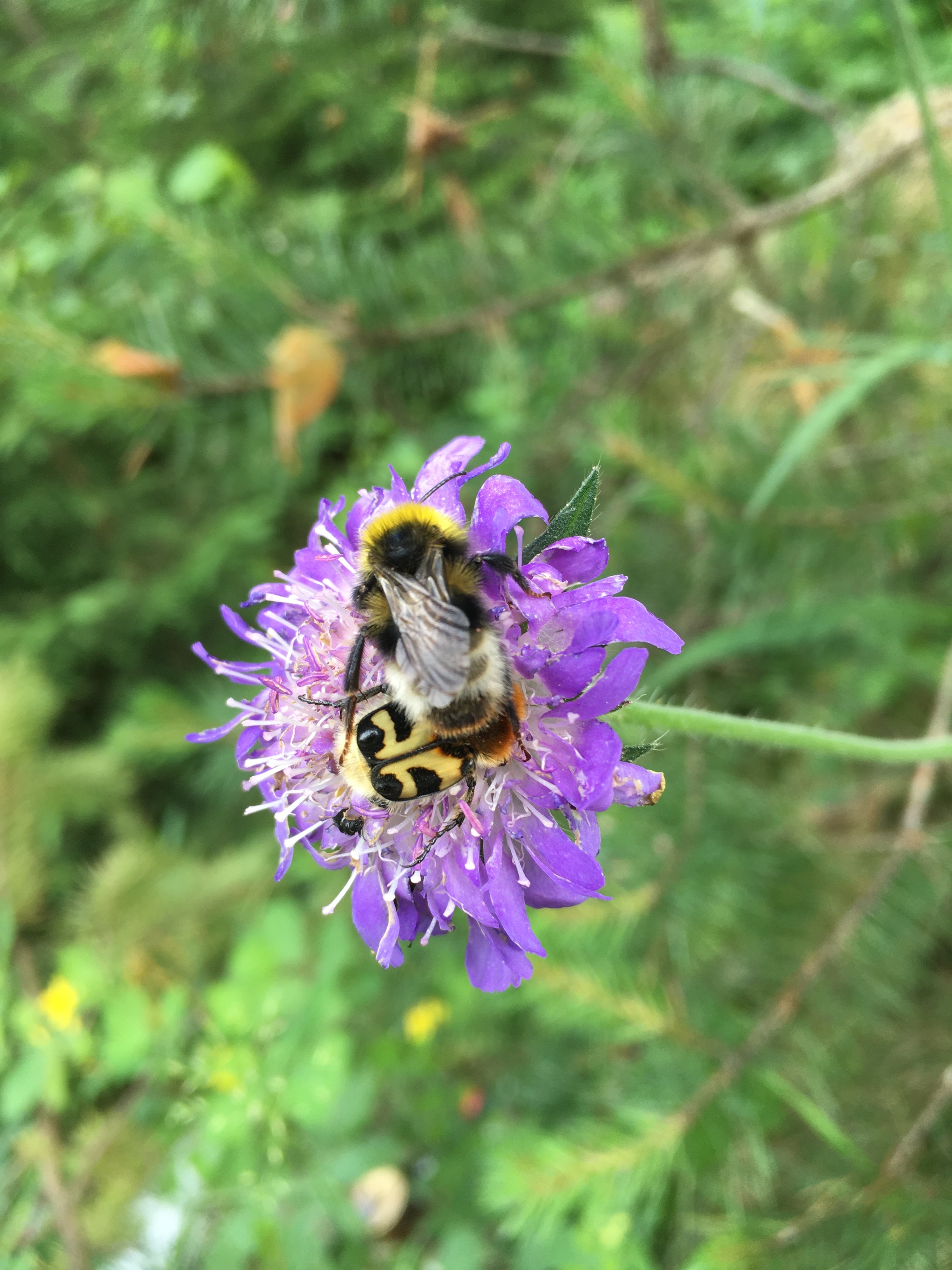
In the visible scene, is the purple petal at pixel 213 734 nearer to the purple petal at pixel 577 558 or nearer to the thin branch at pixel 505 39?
the purple petal at pixel 577 558

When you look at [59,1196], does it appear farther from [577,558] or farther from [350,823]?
[577,558]

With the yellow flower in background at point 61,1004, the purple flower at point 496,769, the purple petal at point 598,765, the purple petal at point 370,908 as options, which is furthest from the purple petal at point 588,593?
the yellow flower in background at point 61,1004

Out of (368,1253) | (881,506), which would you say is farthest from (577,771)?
(368,1253)

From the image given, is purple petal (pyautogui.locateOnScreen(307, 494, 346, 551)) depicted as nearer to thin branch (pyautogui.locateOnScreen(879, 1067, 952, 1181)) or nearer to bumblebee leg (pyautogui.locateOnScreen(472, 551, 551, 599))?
bumblebee leg (pyautogui.locateOnScreen(472, 551, 551, 599))

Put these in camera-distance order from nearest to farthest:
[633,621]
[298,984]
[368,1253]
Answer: [633,621]
[368,1253]
[298,984]

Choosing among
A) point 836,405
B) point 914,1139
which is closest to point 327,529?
point 836,405

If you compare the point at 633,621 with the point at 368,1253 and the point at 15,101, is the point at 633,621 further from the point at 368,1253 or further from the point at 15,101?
the point at 15,101
